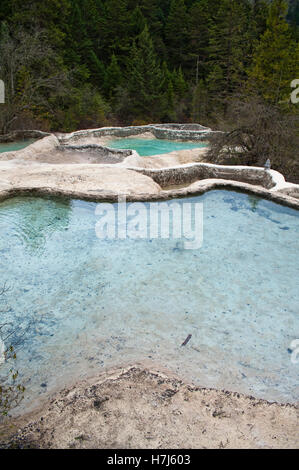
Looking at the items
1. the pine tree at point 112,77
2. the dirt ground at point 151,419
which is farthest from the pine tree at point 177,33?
the dirt ground at point 151,419

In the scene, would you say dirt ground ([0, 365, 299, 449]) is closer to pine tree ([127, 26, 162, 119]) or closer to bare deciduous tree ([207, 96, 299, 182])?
bare deciduous tree ([207, 96, 299, 182])

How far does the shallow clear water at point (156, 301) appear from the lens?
359 cm

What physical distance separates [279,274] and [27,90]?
17274 millimetres

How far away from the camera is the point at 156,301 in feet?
15.1

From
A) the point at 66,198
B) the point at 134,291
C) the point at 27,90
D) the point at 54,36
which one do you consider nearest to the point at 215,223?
the point at 134,291

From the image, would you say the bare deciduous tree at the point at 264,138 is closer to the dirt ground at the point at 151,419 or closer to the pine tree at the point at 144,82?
the dirt ground at the point at 151,419

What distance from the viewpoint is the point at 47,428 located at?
8.80 feet

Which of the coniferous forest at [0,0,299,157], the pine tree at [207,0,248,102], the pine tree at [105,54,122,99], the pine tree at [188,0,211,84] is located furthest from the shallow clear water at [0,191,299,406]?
the pine tree at [188,0,211,84]

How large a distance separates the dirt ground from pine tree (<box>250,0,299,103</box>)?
2100 centimetres

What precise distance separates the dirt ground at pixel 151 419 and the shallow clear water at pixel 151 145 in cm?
1641

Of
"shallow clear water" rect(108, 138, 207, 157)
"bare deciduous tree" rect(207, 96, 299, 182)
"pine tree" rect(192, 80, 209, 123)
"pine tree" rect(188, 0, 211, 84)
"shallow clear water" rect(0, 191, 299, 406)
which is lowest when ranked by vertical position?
"shallow clear water" rect(0, 191, 299, 406)

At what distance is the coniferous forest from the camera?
18344 mm

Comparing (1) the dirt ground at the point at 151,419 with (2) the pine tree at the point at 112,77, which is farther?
(2) the pine tree at the point at 112,77

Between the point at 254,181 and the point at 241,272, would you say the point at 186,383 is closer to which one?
the point at 241,272
